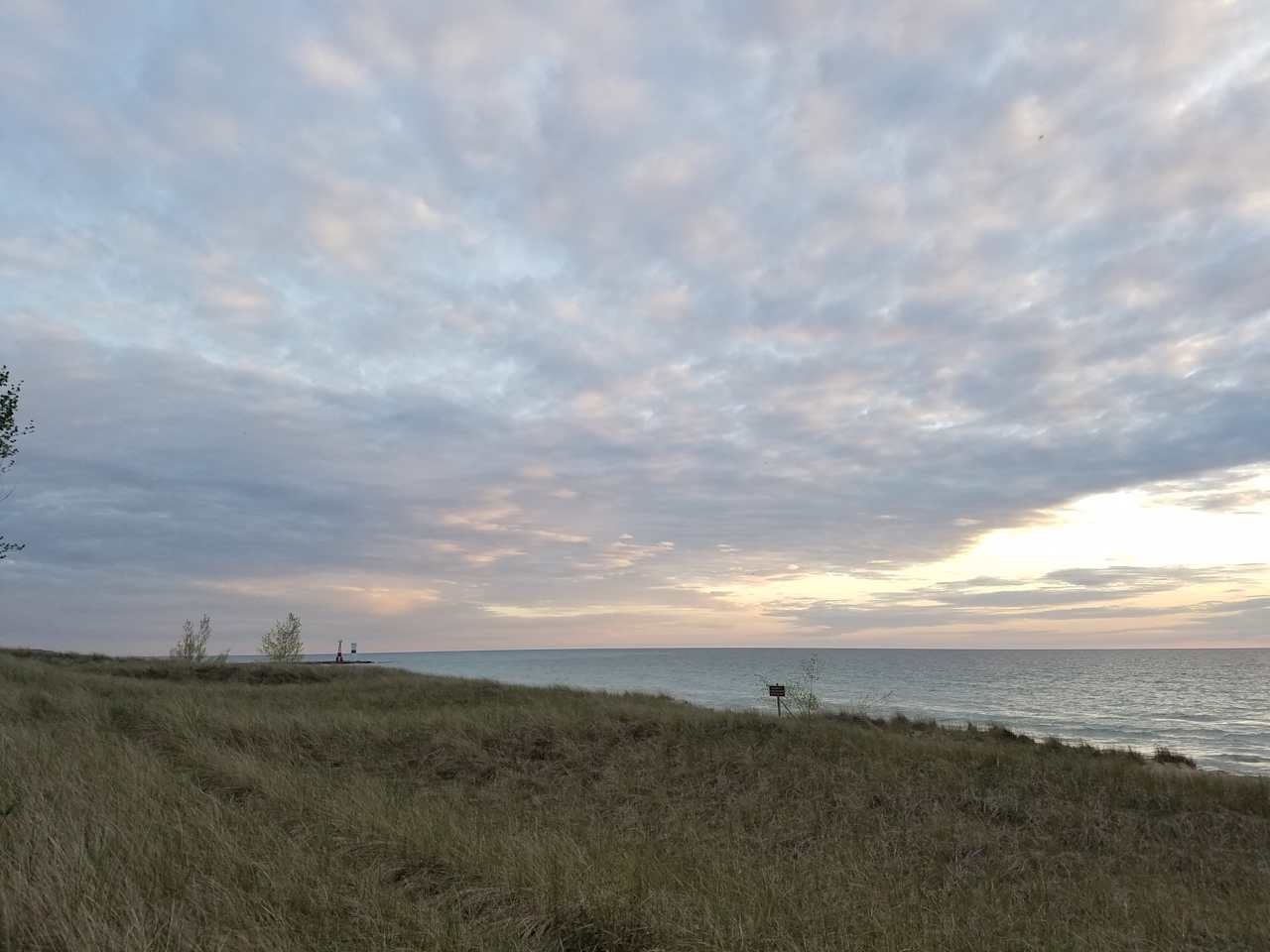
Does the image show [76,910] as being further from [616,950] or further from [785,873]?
[785,873]

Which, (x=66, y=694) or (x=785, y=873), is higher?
(x=66, y=694)

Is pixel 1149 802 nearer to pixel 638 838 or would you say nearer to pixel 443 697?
pixel 638 838

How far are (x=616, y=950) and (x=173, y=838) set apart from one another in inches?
163

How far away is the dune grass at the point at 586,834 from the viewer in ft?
17.8

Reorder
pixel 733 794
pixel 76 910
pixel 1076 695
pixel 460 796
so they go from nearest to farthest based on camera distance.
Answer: pixel 76 910 → pixel 460 796 → pixel 733 794 → pixel 1076 695

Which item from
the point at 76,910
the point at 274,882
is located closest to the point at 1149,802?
the point at 274,882

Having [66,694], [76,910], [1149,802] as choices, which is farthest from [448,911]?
[66,694]

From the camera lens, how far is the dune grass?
543cm

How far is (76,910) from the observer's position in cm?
468

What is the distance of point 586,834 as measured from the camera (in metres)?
10.1

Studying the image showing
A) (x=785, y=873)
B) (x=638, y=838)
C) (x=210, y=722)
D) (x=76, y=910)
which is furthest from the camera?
(x=210, y=722)

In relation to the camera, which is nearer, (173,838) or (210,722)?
(173,838)

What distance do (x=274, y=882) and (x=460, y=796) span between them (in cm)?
864

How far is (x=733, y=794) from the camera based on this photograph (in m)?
15.8
